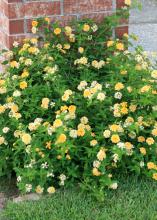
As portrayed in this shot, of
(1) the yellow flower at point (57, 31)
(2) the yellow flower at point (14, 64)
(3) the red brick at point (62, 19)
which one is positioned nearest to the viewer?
(2) the yellow flower at point (14, 64)

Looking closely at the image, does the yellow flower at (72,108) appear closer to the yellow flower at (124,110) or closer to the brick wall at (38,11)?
the yellow flower at (124,110)

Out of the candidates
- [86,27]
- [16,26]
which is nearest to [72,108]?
[86,27]

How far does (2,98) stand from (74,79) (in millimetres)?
495

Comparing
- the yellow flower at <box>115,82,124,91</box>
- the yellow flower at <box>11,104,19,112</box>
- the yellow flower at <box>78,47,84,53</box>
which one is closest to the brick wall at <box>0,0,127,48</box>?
the yellow flower at <box>78,47,84,53</box>

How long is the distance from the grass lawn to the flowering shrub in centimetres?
7

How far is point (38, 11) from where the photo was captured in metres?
4.43

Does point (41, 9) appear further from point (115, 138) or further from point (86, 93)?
point (115, 138)

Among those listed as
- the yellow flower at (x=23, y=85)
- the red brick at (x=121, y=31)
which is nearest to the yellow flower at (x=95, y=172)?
the yellow flower at (x=23, y=85)

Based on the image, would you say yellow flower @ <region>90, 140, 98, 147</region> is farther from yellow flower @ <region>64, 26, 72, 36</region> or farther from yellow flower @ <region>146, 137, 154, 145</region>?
yellow flower @ <region>64, 26, 72, 36</region>

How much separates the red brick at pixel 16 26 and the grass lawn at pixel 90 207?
130cm

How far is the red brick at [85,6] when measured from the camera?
14.8 ft

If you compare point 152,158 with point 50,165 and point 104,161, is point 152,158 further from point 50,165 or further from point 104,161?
point 50,165

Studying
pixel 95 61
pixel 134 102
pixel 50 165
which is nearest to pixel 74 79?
pixel 95 61

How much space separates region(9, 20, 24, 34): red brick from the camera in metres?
4.40
